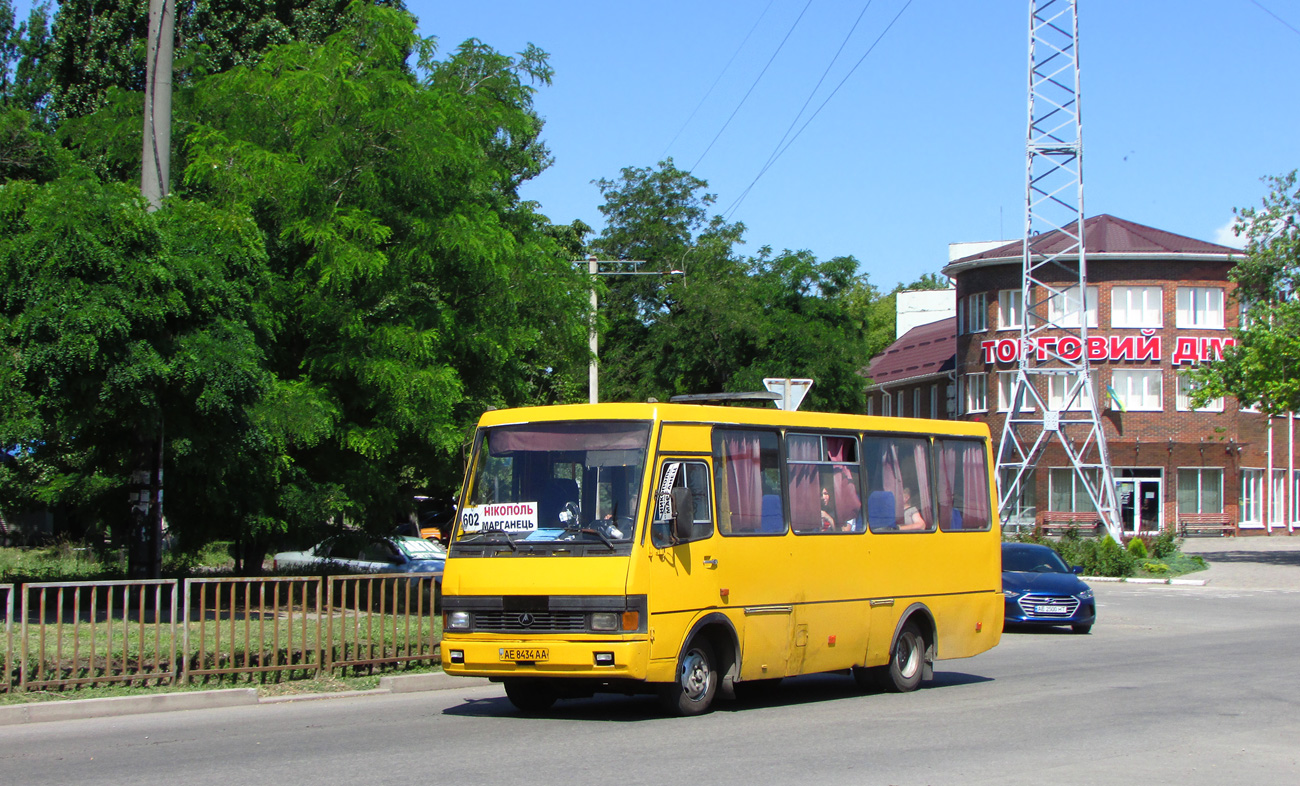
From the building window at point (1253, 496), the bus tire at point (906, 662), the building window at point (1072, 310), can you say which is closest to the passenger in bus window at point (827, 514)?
the bus tire at point (906, 662)

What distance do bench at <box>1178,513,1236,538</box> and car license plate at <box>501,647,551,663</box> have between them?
5288cm

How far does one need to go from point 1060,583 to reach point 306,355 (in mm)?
12454

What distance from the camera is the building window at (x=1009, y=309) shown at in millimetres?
59625

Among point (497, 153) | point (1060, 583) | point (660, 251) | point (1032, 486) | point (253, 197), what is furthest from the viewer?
point (660, 251)

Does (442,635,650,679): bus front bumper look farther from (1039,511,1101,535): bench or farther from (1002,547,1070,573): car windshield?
(1039,511,1101,535): bench

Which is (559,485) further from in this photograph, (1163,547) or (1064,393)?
(1064,393)

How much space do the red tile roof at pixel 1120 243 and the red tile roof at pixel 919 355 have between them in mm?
7136

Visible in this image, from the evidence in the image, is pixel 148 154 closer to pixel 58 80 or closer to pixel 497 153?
pixel 497 153

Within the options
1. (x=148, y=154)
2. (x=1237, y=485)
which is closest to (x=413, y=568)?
(x=148, y=154)

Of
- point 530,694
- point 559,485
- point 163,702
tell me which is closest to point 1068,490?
point 530,694

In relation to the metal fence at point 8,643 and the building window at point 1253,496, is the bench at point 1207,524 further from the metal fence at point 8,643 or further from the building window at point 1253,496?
the metal fence at point 8,643

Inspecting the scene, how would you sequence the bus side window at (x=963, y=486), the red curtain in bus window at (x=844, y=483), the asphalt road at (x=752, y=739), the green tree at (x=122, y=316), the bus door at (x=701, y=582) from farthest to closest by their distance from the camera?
1. the green tree at (x=122, y=316)
2. the bus side window at (x=963, y=486)
3. the red curtain in bus window at (x=844, y=483)
4. the bus door at (x=701, y=582)
5. the asphalt road at (x=752, y=739)

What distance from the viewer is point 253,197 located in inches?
720

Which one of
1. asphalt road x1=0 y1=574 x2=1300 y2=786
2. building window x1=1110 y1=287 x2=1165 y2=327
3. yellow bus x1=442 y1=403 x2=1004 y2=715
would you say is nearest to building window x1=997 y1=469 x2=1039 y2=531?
building window x1=1110 y1=287 x2=1165 y2=327
